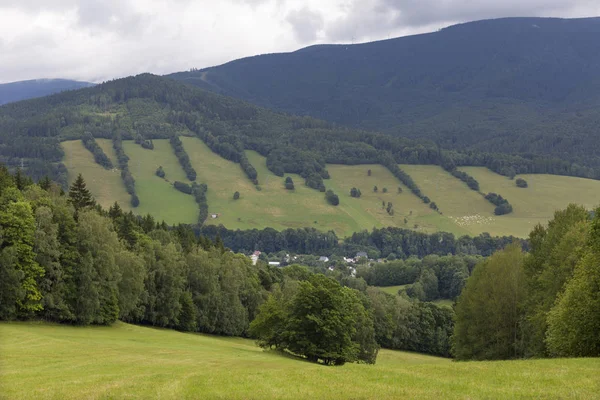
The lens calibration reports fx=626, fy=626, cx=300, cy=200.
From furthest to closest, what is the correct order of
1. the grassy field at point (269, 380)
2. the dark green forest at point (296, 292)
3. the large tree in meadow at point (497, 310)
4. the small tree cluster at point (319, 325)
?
the large tree in meadow at point (497, 310)
the small tree cluster at point (319, 325)
the dark green forest at point (296, 292)
the grassy field at point (269, 380)

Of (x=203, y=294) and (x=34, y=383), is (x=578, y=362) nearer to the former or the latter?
(x=34, y=383)

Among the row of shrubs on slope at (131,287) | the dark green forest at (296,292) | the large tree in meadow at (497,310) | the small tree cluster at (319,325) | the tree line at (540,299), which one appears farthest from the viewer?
the large tree in meadow at (497,310)

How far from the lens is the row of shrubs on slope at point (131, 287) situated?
188 ft

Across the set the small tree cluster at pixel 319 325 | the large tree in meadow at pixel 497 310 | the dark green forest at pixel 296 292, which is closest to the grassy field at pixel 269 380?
the dark green forest at pixel 296 292

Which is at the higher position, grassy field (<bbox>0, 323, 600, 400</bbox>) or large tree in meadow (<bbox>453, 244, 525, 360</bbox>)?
grassy field (<bbox>0, 323, 600, 400</bbox>)

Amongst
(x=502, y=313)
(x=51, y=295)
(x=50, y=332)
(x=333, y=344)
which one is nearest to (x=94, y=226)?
(x=51, y=295)

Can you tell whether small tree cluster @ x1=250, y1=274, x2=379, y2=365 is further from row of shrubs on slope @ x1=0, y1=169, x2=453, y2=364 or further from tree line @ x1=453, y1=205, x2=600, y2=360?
tree line @ x1=453, y1=205, x2=600, y2=360

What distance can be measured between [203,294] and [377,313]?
32419 mm

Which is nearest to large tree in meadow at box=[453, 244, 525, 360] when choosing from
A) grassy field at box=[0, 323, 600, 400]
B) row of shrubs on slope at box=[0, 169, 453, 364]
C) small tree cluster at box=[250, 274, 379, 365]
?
row of shrubs on slope at box=[0, 169, 453, 364]

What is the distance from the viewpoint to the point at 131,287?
69438 millimetres

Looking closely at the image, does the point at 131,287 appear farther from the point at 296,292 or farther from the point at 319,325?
the point at 319,325

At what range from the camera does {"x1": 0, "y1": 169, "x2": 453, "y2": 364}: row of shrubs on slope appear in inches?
2250

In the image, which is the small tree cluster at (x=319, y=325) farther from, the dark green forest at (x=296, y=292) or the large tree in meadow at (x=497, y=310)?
the large tree in meadow at (x=497, y=310)

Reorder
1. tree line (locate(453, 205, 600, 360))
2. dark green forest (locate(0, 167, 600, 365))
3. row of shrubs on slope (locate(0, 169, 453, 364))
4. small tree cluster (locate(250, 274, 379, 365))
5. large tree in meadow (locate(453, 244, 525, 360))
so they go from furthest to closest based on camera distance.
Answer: large tree in meadow (locate(453, 244, 525, 360)), small tree cluster (locate(250, 274, 379, 365)), row of shrubs on slope (locate(0, 169, 453, 364)), dark green forest (locate(0, 167, 600, 365)), tree line (locate(453, 205, 600, 360))
